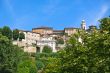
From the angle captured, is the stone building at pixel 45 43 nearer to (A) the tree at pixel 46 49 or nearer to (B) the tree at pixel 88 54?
(A) the tree at pixel 46 49

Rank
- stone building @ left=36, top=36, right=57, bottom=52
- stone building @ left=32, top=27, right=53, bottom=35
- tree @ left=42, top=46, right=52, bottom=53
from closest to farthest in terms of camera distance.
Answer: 1. tree @ left=42, top=46, right=52, bottom=53
2. stone building @ left=36, top=36, right=57, bottom=52
3. stone building @ left=32, top=27, right=53, bottom=35

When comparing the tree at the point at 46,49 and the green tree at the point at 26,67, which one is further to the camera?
the tree at the point at 46,49

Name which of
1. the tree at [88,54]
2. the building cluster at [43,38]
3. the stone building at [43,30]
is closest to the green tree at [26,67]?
the building cluster at [43,38]

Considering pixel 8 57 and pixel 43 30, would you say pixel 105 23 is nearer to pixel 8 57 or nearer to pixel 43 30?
pixel 8 57

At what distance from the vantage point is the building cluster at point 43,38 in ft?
485

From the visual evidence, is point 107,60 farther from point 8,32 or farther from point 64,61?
point 8,32

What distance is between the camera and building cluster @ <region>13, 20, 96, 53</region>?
485ft

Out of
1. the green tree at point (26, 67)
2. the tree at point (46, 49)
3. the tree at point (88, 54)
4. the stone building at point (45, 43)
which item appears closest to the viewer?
the tree at point (88, 54)

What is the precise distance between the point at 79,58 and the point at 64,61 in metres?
1.83

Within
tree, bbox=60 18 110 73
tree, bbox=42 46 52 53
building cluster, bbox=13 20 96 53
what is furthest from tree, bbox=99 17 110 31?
tree, bbox=42 46 52 53

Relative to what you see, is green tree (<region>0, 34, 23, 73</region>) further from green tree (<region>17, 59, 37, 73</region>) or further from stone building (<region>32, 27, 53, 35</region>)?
stone building (<region>32, 27, 53, 35</region>)

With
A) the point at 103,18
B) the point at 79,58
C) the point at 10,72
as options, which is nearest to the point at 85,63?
the point at 79,58

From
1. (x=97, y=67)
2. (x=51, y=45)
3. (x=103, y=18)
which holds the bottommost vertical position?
(x=97, y=67)

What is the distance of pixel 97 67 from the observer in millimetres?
30625
